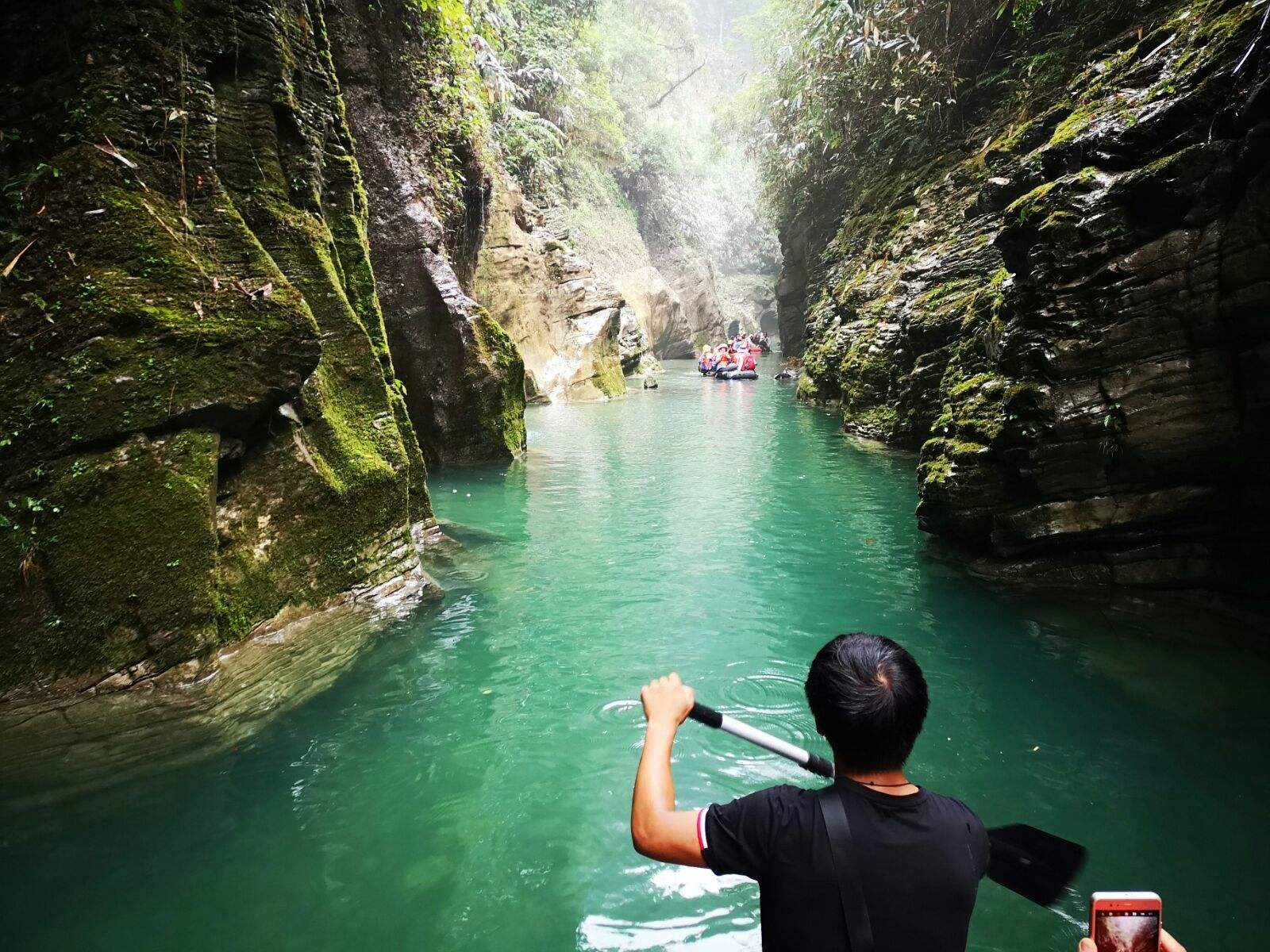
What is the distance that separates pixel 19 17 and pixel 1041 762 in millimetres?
7382

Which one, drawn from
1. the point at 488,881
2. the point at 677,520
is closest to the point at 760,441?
the point at 677,520

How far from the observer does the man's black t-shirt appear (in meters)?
1.37

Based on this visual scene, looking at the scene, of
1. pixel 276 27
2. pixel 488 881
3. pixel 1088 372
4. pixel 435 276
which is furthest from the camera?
pixel 435 276

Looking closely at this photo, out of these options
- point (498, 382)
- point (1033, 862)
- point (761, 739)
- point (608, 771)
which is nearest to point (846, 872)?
point (761, 739)

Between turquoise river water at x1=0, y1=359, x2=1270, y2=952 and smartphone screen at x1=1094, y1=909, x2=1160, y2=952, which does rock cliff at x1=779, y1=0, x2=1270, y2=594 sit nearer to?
turquoise river water at x1=0, y1=359, x2=1270, y2=952

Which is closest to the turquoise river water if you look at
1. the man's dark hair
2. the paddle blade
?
the paddle blade

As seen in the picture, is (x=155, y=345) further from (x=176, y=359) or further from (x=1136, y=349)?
(x=1136, y=349)

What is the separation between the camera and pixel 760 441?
1377 centimetres

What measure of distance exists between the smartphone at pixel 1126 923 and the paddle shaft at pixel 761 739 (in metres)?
0.67

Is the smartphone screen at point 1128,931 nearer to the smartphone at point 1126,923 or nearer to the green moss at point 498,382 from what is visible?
the smartphone at point 1126,923

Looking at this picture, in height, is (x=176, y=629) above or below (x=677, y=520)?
above

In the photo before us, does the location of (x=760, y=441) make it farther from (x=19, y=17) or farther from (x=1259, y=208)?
(x=19, y=17)

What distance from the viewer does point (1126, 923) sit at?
1.55 meters

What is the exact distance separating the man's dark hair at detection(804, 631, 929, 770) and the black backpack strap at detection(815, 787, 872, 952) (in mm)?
106
